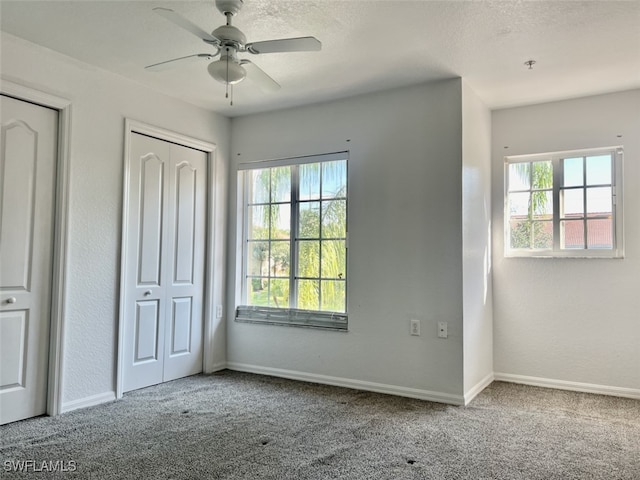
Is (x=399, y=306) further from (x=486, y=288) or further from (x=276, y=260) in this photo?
(x=276, y=260)

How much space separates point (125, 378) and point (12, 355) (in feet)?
2.94

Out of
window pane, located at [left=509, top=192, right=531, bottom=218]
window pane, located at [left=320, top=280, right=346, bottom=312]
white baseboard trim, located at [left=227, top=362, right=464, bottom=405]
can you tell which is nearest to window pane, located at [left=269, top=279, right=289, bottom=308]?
window pane, located at [left=320, top=280, right=346, bottom=312]

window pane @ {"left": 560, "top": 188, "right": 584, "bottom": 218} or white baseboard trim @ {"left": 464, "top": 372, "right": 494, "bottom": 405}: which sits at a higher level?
window pane @ {"left": 560, "top": 188, "right": 584, "bottom": 218}

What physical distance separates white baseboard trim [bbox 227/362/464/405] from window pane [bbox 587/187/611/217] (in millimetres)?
1972

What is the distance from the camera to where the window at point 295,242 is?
166 inches

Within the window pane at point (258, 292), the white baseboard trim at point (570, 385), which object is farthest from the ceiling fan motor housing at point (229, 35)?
the white baseboard trim at point (570, 385)

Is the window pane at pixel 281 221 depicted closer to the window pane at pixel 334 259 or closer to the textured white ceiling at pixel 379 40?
the window pane at pixel 334 259

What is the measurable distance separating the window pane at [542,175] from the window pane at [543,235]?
1.11ft

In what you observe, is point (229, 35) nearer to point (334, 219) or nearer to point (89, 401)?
point (334, 219)

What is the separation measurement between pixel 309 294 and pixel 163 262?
131 centimetres

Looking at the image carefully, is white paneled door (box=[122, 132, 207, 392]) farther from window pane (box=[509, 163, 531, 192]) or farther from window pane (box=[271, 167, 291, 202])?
window pane (box=[509, 163, 531, 192])

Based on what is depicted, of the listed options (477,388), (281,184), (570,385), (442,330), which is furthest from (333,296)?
(570,385)

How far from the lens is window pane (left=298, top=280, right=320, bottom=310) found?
4.30 m

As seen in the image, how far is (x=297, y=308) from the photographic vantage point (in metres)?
4.37
